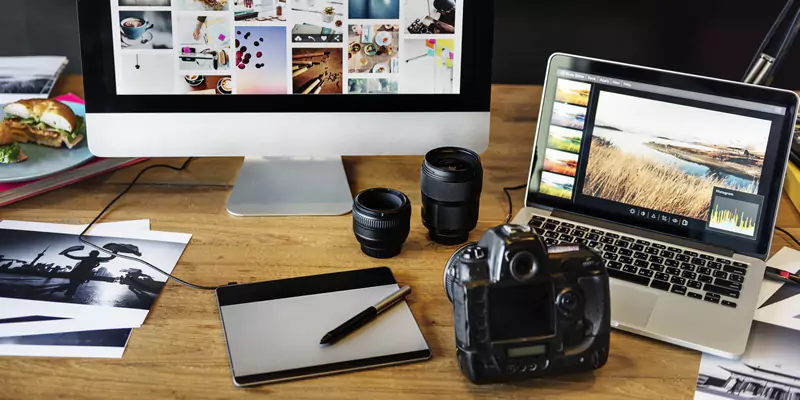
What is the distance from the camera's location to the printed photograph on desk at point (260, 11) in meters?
1.02

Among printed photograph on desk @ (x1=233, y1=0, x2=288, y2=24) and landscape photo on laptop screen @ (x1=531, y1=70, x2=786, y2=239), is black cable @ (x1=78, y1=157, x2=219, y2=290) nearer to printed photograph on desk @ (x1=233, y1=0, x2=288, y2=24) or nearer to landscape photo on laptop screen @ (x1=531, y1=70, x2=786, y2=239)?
printed photograph on desk @ (x1=233, y1=0, x2=288, y2=24)

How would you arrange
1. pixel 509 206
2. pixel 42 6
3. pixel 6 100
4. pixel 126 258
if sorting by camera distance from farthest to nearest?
pixel 42 6
pixel 6 100
pixel 509 206
pixel 126 258

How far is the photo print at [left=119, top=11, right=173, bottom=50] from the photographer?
1.01 m

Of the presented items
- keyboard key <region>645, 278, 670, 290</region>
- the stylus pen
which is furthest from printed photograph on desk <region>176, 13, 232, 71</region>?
keyboard key <region>645, 278, 670, 290</region>

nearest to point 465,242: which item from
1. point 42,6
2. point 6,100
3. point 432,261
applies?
point 432,261

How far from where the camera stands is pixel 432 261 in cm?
100

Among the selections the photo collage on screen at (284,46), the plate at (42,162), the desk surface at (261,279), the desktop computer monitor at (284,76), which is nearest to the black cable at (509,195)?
the desk surface at (261,279)

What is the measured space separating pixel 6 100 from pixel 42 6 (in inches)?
16.6

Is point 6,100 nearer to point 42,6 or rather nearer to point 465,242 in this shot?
point 42,6

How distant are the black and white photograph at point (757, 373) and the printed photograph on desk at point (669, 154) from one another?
0.20 m

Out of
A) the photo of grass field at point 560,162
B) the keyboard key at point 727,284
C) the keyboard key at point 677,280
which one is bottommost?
the keyboard key at point 727,284

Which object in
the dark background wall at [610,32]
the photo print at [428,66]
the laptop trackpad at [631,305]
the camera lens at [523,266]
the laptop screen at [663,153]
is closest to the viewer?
the camera lens at [523,266]

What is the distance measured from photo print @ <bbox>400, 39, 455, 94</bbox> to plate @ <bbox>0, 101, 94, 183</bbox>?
531 mm

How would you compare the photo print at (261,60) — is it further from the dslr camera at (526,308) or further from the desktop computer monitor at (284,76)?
the dslr camera at (526,308)
